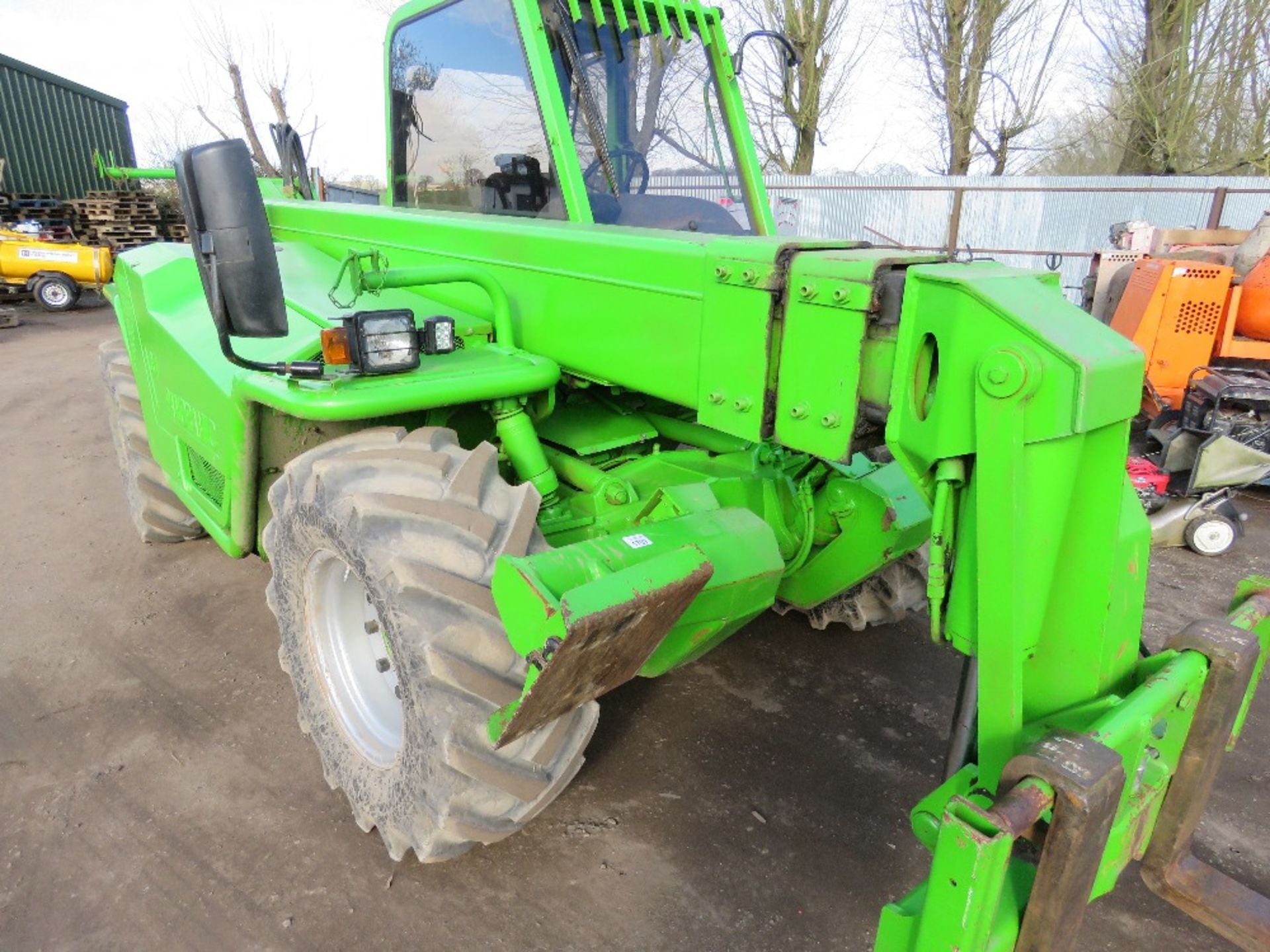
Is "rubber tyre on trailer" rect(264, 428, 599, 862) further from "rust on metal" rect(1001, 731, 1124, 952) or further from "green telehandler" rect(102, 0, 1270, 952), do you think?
"rust on metal" rect(1001, 731, 1124, 952)

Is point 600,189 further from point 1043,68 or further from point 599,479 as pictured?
point 1043,68

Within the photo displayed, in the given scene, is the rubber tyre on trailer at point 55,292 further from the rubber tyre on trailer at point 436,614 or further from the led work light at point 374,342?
the led work light at point 374,342

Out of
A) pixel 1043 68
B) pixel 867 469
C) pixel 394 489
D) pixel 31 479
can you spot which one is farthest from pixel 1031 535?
pixel 1043 68

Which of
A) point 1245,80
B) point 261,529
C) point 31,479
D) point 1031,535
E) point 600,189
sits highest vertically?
point 1245,80

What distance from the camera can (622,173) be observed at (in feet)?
9.37

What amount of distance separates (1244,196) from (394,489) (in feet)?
47.0

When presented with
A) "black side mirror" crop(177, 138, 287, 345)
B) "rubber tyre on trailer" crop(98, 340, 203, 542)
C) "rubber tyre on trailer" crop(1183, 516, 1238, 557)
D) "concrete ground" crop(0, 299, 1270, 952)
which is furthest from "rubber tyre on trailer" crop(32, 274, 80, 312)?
"rubber tyre on trailer" crop(1183, 516, 1238, 557)

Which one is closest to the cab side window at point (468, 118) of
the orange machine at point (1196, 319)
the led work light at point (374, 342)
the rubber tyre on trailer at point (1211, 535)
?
the led work light at point (374, 342)

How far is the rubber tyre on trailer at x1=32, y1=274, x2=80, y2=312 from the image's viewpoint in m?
13.8

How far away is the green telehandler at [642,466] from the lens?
1633 millimetres

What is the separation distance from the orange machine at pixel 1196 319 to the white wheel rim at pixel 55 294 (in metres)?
15.3

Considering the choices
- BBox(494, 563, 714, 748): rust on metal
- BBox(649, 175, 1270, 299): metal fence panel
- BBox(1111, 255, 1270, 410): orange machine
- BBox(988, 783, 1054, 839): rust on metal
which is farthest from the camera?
BBox(649, 175, 1270, 299): metal fence panel

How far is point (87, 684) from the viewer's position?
11.7 feet

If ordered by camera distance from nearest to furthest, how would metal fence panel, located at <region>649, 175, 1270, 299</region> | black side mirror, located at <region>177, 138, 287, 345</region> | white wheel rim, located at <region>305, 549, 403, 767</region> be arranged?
black side mirror, located at <region>177, 138, 287, 345</region>, white wheel rim, located at <region>305, 549, 403, 767</region>, metal fence panel, located at <region>649, 175, 1270, 299</region>
